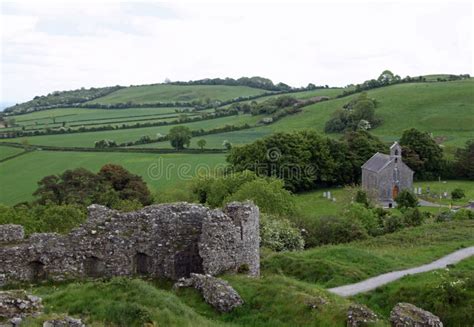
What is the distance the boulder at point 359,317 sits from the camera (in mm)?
15547

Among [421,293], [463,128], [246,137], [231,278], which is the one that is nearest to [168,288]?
[231,278]

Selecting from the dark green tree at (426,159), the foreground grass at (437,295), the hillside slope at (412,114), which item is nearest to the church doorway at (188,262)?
the foreground grass at (437,295)

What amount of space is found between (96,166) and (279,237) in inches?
2315

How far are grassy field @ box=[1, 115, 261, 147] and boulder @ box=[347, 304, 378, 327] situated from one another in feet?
323

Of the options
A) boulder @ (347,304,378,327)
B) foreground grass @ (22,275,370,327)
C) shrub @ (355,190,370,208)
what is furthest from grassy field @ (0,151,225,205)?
boulder @ (347,304,378,327)

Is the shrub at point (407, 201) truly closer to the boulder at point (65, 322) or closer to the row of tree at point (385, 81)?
the boulder at point (65, 322)

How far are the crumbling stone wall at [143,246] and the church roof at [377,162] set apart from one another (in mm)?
66902

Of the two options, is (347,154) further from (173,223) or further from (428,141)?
(173,223)

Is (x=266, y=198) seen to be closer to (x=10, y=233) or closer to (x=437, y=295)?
(x=437, y=295)

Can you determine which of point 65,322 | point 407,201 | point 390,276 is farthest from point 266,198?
point 65,322

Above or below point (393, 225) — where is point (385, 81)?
above

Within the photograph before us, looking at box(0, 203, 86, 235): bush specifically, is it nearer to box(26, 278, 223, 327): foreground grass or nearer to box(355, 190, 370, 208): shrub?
box(26, 278, 223, 327): foreground grass

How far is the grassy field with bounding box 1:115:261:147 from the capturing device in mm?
110875

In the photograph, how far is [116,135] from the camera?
4737 inches
